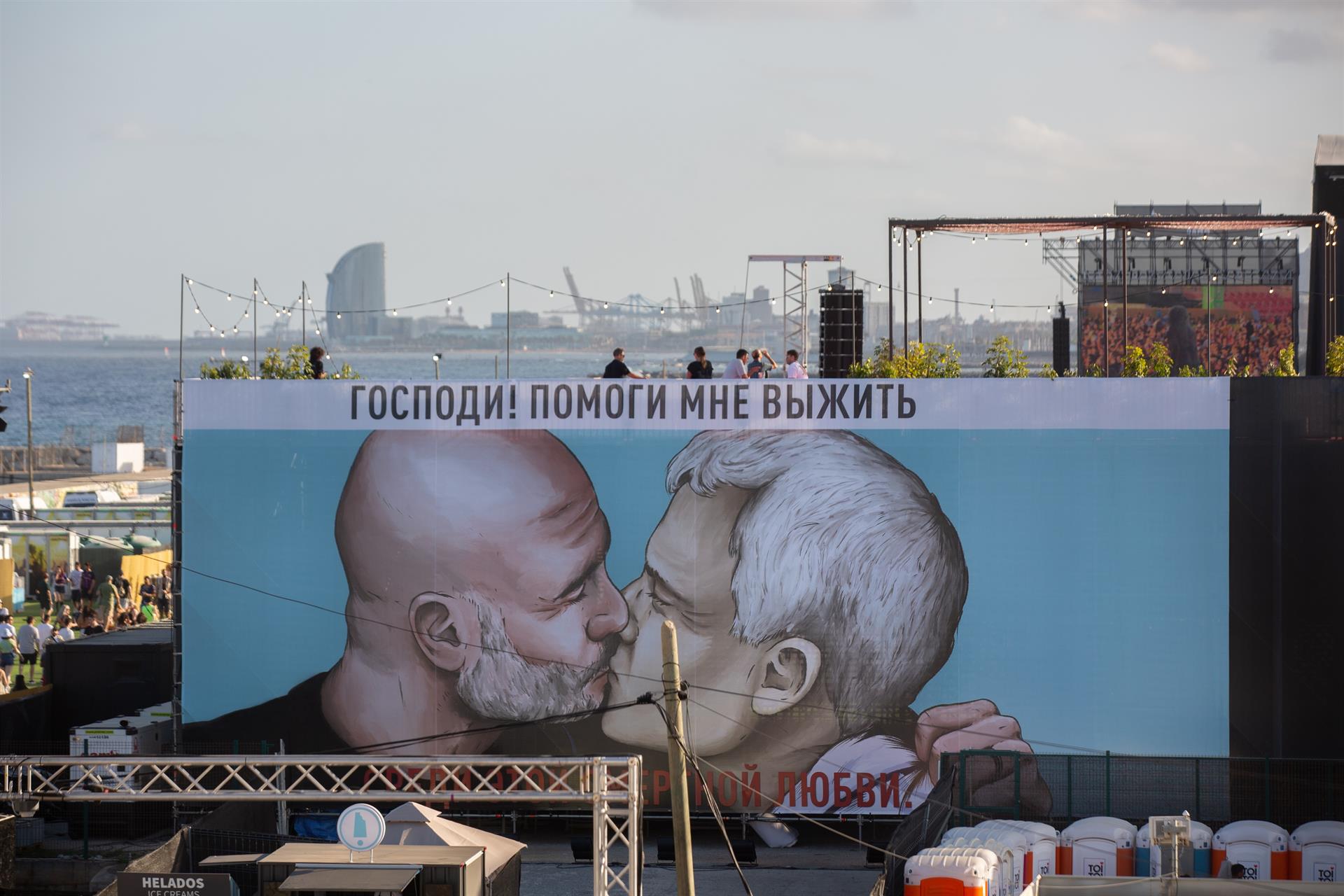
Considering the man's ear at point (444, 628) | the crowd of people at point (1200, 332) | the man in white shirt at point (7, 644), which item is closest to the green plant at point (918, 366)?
the man's ear at point (444, 628)

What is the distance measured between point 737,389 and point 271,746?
9.56m

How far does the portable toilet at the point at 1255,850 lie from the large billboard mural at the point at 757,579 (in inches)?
143

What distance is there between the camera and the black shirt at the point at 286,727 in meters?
23.6

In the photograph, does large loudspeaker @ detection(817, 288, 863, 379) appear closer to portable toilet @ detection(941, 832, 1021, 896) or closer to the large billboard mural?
the large billboard mural

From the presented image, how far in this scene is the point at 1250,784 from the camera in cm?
2158

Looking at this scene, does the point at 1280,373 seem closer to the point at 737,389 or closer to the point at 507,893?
the point at 737,389

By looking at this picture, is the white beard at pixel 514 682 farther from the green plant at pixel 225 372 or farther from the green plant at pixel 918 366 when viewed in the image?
the green plant at pixel 918 366

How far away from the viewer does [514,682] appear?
23.3 metres

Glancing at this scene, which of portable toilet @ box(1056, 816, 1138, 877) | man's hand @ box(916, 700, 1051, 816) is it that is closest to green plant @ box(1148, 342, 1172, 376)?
man's hand @ box(916, 700, 1051, 816)

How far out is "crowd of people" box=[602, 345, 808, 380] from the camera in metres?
23.8

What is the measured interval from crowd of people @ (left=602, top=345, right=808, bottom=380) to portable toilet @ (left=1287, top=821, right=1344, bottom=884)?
386 inches

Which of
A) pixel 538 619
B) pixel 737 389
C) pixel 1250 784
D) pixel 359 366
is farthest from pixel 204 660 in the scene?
pixel 359 366

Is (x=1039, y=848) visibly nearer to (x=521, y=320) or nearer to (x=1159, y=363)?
(x=1159, y=363)

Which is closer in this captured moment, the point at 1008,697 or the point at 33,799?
the point at 33,799
